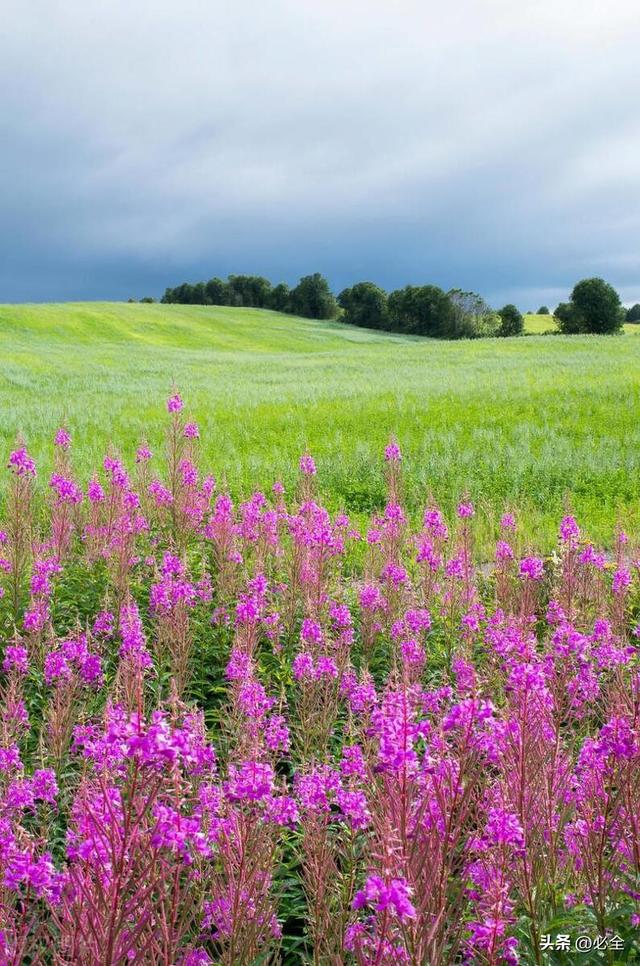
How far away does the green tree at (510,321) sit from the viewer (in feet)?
285

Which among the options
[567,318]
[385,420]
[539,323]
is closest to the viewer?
[385,420]

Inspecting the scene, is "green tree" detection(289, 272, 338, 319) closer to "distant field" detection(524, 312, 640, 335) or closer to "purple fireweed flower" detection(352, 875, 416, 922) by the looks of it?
"distant field" detection(524, 312, 640, 335)

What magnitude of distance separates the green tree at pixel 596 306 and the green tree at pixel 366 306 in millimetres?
24177

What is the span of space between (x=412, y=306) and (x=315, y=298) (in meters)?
17.7

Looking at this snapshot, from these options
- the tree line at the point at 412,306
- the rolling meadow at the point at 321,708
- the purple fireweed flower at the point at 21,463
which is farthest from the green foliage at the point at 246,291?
the purple fireweed flower at the point at 21,463

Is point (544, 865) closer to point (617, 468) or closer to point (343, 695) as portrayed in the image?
point (343, 695)

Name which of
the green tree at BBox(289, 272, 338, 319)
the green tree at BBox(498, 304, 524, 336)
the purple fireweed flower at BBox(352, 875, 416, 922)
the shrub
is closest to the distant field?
the green tree at BBox(498, 304, 524, 336)

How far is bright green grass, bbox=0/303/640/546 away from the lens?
505 inches

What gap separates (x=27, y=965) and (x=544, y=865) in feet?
7.11

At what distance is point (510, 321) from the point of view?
288 feet

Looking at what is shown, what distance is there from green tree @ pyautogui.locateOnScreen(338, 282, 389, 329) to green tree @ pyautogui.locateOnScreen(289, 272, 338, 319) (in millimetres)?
3382

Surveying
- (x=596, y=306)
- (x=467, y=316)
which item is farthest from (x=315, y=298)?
(x=596, y=306)

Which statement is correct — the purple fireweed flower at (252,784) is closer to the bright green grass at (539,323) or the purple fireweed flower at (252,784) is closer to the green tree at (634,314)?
the bright green grass at (539,323)

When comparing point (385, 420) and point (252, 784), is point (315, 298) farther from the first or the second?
point (252, 784)
